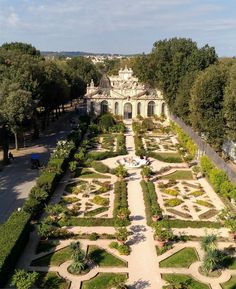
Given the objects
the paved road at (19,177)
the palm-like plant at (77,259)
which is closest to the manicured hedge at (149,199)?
the palm-like plant at (77,259)

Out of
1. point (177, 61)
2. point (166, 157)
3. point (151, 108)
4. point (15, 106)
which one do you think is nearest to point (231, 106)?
point (166, 157)

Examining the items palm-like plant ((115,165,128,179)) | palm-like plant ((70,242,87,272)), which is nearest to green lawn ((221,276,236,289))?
palm-like plant ((70,242,87,272))

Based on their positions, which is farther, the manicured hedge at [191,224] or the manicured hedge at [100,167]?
the manicured hedge at [100,167]

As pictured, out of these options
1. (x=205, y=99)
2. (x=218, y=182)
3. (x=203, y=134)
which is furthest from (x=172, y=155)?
(x=218, y=182)

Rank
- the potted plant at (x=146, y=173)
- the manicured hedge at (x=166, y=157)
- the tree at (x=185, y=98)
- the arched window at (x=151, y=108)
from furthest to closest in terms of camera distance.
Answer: the arched window at (x=151, y=108) → the tree at (x=185, y=98) → the manicured hedge at (x=166, y=157) → the potted plant at (x=146, y=173)

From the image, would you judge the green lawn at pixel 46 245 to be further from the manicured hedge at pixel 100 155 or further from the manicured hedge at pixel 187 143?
the manicured hedge at pixel 187 143

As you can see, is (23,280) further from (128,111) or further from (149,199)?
(128,111)

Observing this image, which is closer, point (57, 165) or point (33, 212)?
point (33, 212)

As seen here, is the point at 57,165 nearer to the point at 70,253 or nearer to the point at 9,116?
the point at 9,116
